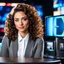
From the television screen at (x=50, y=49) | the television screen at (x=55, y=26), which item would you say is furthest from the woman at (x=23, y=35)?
the television screen at (x=55, y=26)

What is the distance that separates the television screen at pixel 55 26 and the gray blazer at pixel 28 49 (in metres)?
2.55

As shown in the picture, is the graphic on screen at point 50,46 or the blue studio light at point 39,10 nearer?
the graphic on screen at point 50,46

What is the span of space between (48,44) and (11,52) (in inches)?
104

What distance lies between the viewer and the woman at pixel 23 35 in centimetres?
139

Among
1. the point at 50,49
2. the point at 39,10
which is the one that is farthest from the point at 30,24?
the point at 39,10

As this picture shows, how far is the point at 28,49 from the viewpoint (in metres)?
1.40

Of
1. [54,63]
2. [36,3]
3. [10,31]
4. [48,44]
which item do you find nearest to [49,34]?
[48,44]

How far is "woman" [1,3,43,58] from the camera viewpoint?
1386mm

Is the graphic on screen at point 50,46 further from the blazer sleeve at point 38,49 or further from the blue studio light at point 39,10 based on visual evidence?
the blazer sleeve at point 38,49

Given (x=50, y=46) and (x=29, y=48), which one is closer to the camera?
(x=29, y=48)

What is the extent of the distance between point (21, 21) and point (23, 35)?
0.14 m

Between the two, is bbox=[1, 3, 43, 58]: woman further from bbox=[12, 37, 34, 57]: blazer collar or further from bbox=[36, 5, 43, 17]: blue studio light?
bbox=[36, 5, 43, 17]: blue studio light

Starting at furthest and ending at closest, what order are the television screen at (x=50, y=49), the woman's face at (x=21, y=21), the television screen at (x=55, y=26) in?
the television screen at (x=55, y=26), the television screen at (x=50, y=49), the woman's face at (x=21, y=21)

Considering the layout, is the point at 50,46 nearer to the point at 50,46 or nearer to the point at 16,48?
the point at 50,46
